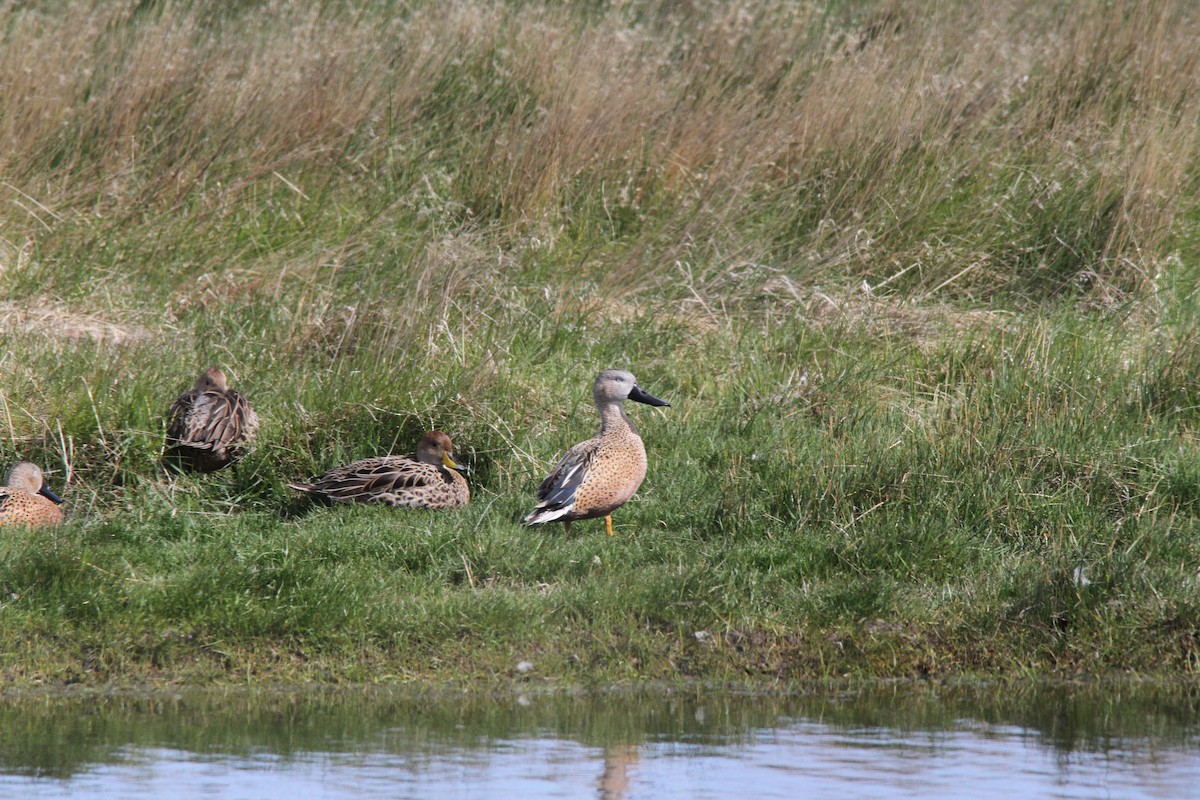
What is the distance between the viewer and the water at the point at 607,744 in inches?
185

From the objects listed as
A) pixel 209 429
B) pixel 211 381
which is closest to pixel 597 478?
pixel 209 429

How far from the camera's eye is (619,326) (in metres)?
9.38

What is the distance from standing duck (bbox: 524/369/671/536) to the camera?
6910 mm

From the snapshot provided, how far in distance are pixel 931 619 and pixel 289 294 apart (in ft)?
14.8

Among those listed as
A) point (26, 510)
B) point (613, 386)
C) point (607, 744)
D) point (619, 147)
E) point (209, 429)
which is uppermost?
point (619, 147)

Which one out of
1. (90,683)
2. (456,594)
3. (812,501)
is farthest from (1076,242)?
(90,683)

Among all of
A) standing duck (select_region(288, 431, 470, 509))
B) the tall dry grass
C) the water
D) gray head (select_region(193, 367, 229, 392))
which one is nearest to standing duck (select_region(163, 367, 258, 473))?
gray head (select_region(193, 367, 229, 392))

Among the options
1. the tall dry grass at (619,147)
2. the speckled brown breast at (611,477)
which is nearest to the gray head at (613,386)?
the speckled brown breast at (611,477)

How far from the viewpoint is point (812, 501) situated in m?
7.08

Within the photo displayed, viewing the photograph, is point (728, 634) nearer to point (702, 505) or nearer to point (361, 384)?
point (702, 505)

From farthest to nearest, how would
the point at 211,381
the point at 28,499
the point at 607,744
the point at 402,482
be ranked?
the point at 211,381, the point at 402,482, the point at 28,499, the point at 607,744

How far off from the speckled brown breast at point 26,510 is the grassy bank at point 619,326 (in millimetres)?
174

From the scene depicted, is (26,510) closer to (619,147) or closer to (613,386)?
(613,386)

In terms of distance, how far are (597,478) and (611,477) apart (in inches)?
3.3
